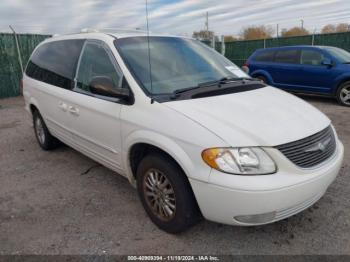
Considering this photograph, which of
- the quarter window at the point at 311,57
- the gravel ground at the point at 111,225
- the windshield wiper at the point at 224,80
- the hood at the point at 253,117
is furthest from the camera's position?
the quarter window at the point at 311,57

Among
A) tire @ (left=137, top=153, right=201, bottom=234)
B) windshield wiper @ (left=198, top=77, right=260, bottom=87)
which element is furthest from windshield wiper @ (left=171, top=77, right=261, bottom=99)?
tire @ (left=137, top=153, right=201, bottom=234)

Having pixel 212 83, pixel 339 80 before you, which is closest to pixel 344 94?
pixel 339 80

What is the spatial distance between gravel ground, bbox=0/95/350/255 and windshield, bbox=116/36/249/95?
1.36m

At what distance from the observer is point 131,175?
311 cm

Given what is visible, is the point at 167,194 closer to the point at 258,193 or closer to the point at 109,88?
the point at 258,193

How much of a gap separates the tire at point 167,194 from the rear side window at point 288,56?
767 cm

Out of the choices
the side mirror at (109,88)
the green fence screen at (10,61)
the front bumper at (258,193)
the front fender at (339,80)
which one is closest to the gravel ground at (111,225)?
the front bumper at (258,193)

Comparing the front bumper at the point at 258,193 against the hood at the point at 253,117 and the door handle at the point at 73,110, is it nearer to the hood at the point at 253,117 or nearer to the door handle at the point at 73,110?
the hood at the point at 253,117

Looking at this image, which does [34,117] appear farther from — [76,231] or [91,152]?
[76,231]

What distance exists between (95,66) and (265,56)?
7752 mm

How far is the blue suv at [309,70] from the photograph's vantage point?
809 cm

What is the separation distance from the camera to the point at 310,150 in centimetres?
244

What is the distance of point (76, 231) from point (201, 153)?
60.2 inches

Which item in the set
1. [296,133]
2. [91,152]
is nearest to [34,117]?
[91,152]
